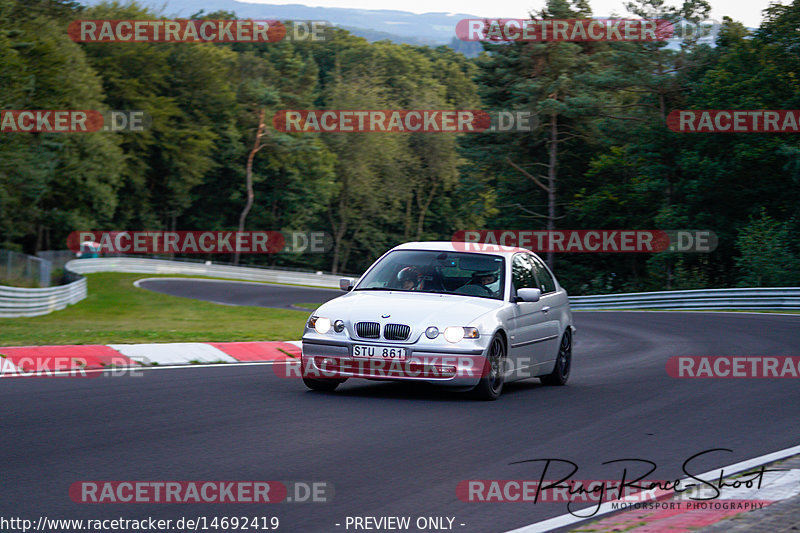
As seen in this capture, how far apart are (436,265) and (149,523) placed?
6418mm

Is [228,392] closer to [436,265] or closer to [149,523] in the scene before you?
[436,265]

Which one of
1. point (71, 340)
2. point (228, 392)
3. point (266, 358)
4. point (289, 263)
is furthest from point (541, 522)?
point (289, 263)

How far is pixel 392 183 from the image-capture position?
98125 mm

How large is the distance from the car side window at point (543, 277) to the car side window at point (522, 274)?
0.18 m

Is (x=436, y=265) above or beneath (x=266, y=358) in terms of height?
above

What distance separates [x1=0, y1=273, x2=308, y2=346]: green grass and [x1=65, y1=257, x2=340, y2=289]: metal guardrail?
14.7 ft
